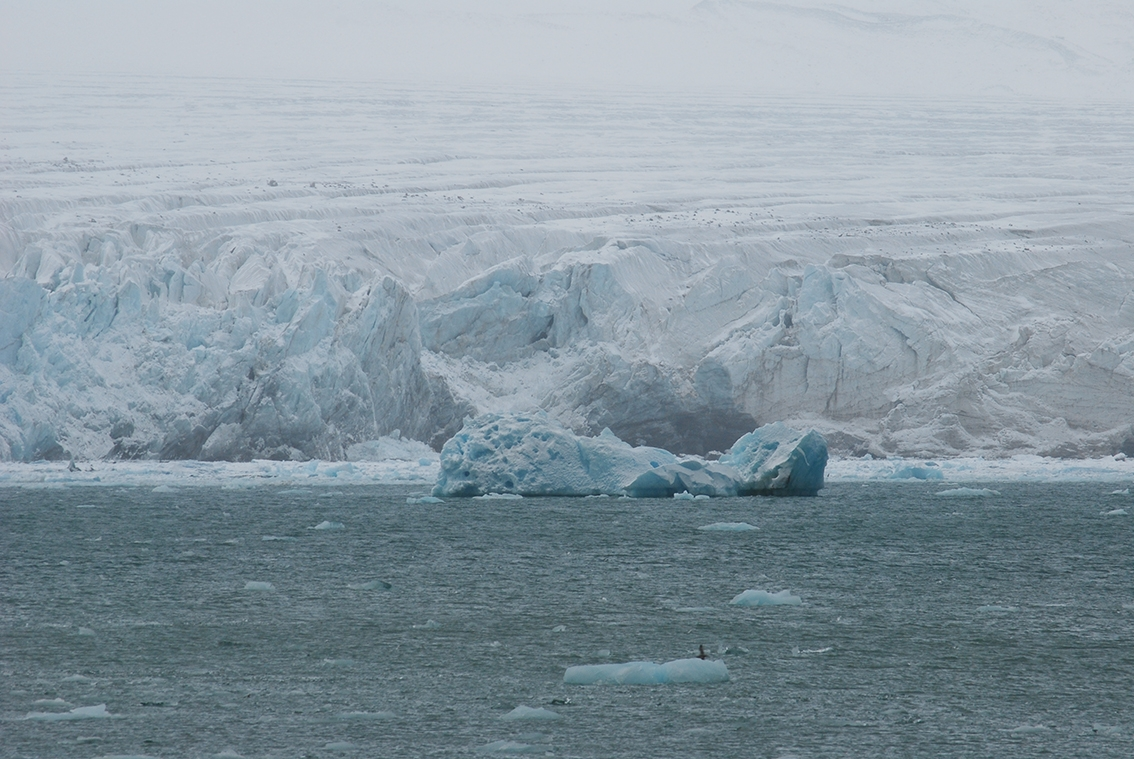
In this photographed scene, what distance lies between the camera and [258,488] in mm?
17156

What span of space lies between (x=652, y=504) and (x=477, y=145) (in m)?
19.0

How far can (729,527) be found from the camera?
12.4 meters

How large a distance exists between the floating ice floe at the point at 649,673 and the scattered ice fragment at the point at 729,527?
589 centimetres

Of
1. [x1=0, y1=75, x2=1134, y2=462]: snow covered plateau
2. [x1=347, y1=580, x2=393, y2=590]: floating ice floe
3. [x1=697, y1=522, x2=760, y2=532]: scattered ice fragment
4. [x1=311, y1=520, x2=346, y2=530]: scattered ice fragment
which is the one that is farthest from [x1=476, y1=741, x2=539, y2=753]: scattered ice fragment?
[x1=0, y1=75, x2=1134, y2=462]: snow covered plateau

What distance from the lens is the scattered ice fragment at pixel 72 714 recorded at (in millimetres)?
5436

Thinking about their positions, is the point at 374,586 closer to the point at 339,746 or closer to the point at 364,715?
the point at 364,715

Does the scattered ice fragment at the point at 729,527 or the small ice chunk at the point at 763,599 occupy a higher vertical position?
the small ice chunk at the point at 763,599

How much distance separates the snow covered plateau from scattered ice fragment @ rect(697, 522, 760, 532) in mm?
7738

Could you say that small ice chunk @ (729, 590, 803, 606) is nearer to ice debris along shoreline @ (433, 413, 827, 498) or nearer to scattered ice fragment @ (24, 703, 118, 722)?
scattered ice fragment @ (24, 703, 118, 722)

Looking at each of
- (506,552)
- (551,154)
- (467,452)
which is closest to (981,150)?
(551,154)

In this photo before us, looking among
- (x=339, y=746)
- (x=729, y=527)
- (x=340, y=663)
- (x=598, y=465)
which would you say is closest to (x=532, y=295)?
(x=598, y=465)

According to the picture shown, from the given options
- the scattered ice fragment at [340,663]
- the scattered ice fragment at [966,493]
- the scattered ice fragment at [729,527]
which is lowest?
the scattered ice fragment at [966,493]

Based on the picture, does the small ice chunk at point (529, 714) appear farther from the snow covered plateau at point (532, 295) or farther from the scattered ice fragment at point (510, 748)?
the snow covered plateau at point (532, 295)

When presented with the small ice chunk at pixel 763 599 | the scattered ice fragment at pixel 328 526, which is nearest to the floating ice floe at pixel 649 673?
the small ice chunk at pixel 763 599
